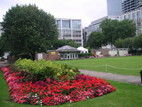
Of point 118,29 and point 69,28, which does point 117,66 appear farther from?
point 69,28

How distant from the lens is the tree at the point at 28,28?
22.7 metres

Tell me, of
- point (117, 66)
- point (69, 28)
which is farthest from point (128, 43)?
point (69, 28)

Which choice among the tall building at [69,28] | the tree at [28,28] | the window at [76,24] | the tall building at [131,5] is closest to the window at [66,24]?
the tall building at [69,28]

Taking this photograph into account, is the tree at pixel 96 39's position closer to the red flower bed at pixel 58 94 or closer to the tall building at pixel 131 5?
the red flower bed at pixel 58 94

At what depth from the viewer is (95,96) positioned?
6.41m

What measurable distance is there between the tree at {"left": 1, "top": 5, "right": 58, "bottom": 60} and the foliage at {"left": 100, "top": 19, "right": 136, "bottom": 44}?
2339 inches

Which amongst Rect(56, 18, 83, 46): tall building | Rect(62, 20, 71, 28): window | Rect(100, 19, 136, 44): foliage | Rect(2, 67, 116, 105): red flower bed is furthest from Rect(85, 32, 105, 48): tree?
Rect(2, 67, 116, 105): red flower bed

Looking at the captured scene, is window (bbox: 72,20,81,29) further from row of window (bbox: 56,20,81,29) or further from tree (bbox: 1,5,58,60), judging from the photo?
tree (bbox: 1,5,58,60)

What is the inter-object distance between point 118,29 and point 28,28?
64521mm

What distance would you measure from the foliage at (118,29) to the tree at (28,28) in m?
59.4

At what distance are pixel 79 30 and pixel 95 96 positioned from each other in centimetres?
9968

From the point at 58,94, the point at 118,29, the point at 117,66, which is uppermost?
the point at 118,29

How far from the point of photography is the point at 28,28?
74.6 ft

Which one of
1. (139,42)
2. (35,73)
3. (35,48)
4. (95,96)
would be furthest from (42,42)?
(139,42)
